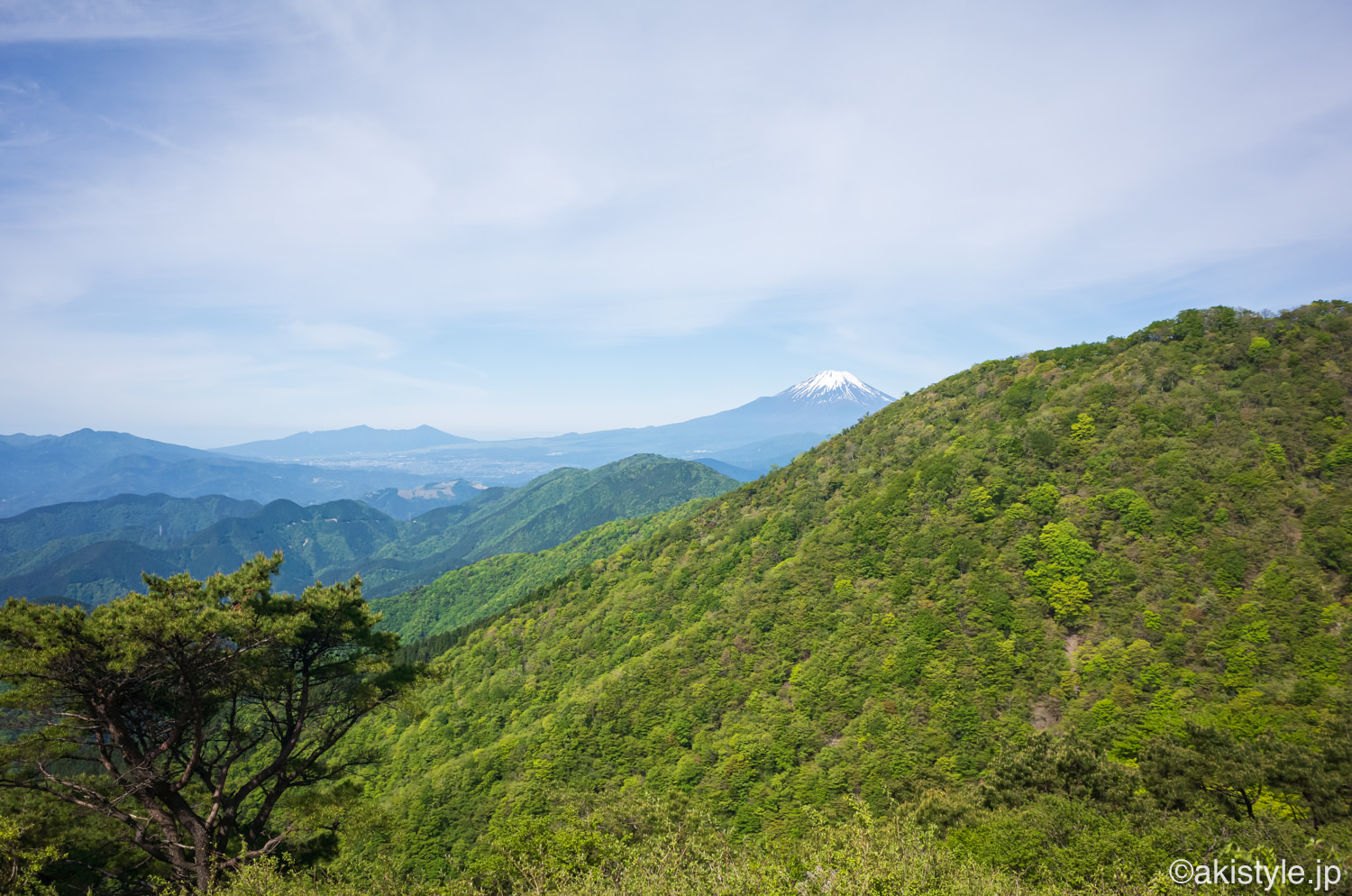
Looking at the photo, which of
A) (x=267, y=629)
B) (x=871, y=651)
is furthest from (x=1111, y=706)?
(x=267, y=629)

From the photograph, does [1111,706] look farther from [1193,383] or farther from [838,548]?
[1193,383]

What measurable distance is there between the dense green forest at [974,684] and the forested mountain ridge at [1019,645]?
0.84 feet

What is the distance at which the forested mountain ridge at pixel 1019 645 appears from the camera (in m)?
31.6

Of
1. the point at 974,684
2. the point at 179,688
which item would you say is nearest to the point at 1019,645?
the point at 974,684

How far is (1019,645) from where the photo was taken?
4681 cm

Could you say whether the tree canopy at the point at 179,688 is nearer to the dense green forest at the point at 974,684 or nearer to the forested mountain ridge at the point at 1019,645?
the dense green forest at the point at 974,684

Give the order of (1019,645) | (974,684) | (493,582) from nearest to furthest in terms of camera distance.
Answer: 1. (974,684)
2. (1019,645)
3. (493,582)

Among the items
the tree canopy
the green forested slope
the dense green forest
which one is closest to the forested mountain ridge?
the dense green forest

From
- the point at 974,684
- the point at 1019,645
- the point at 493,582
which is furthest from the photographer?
the point at 493,582

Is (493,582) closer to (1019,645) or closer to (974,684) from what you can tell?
(974,684)

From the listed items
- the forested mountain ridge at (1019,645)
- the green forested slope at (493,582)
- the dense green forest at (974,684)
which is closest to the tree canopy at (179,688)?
the dense green forest at (974,684)

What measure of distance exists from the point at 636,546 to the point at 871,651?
214 ft

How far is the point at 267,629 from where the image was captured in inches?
762

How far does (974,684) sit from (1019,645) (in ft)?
17.2
